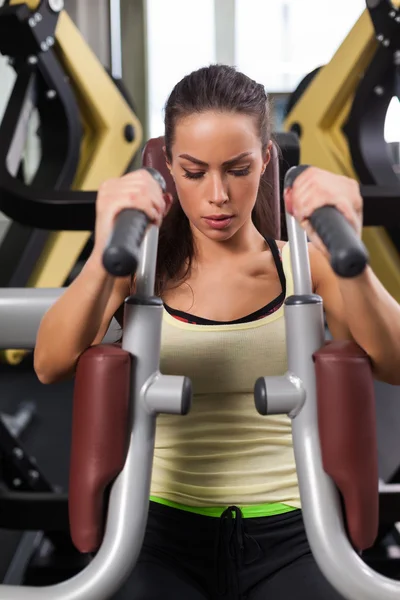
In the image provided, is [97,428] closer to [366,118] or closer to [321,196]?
[321,196]

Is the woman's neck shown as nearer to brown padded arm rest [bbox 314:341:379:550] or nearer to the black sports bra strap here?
the black sports bra strap

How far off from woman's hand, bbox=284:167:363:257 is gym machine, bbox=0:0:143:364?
1107mm

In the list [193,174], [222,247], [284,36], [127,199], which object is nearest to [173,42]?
[284,36]

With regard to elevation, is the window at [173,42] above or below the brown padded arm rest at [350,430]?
above

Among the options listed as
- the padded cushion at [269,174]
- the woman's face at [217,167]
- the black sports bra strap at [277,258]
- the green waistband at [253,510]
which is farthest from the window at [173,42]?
the green waistband at [253,510]

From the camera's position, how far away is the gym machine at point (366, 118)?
1.91 m

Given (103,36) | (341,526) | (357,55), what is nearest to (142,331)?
(341,526)

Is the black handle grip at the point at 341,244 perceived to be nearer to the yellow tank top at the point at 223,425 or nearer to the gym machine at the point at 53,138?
the yellow tank top at the point at 223,425

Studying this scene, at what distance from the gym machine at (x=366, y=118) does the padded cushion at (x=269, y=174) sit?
0.56 metres

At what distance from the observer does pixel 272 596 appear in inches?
31.9

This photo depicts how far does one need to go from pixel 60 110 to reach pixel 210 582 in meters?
1.69

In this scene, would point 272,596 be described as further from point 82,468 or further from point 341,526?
point 82,468

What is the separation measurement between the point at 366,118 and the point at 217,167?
4.55ft

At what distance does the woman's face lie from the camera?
0.86 metres
